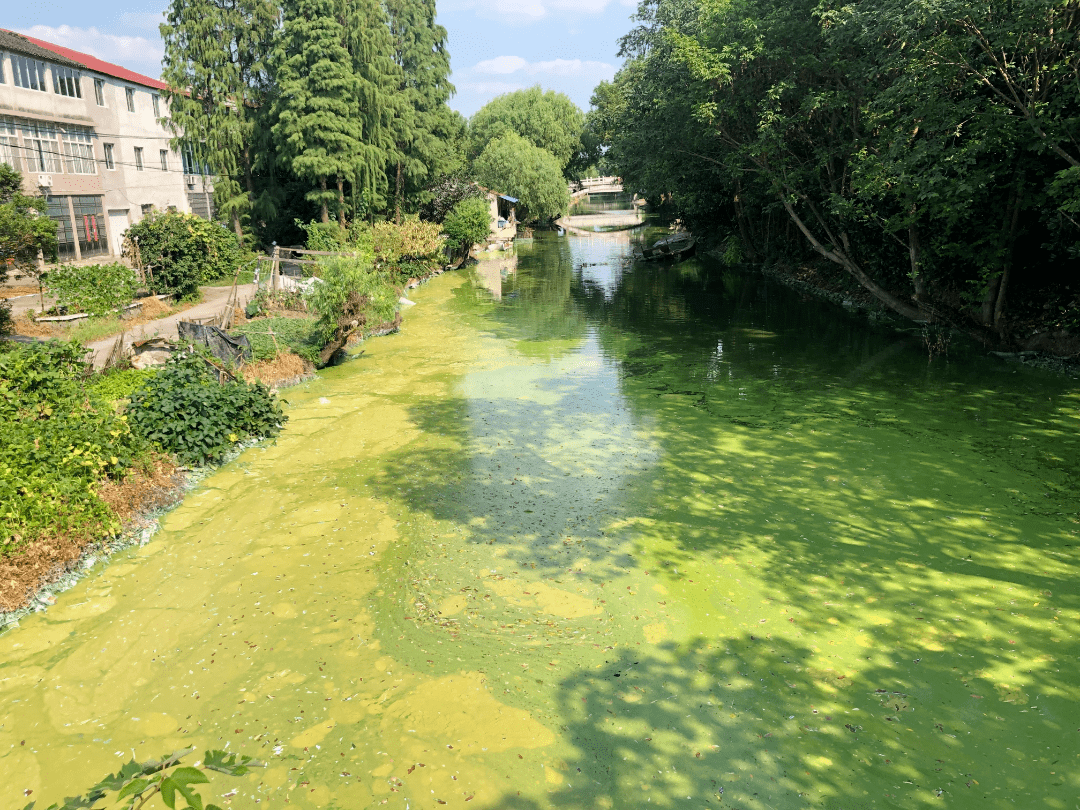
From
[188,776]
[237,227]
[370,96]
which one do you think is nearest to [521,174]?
[370,96]

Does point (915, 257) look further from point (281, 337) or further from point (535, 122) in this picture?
point (535, 122)

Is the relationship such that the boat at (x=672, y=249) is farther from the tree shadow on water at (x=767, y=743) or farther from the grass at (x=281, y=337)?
the tree shadow on water at (x=767, y=743)

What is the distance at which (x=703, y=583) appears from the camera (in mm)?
8359

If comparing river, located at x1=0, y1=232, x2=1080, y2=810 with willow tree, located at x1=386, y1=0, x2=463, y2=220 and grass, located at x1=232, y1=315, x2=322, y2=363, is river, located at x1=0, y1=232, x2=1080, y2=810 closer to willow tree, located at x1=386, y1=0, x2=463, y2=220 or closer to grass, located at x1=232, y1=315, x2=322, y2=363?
grass, located at x1=232, y1=315, x2=322, y2=363

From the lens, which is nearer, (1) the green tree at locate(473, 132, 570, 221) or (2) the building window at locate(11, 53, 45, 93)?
(2) the building window at locate(11, 53, 45, 93)

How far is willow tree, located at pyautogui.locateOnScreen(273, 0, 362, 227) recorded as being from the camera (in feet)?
102

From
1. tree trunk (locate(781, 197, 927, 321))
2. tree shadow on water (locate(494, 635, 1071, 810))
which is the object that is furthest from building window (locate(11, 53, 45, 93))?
tree shadow on water (locate(494, 635, 1071, 810))

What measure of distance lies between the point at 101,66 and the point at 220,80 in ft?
22.2

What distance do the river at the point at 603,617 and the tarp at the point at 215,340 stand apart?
7.78 feet

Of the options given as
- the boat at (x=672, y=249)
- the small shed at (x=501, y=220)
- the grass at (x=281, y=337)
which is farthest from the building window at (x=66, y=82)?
the boat at (x=672, y=249)

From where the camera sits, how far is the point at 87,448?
9719mm

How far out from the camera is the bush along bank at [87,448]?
27.6 ft

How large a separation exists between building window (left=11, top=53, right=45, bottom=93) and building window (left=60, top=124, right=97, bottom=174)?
197cm

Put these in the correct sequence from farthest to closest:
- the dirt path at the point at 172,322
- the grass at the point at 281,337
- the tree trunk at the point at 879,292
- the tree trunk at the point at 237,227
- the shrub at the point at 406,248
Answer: the tree trunk at the point at 237,227
the shrub at the point at 406,248
the tree trunk at the point at 879,292
the grass at the point at 281,337
the dirt path at the point at 172,322
